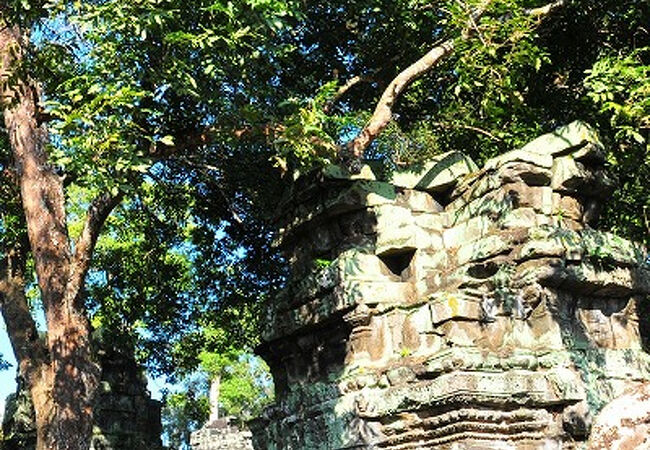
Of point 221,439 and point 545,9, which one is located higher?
point 545,9

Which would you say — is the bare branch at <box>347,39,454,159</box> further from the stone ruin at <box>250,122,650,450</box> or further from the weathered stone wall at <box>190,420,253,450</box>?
the weathered stone wall at <box>190,420,253,450</box>

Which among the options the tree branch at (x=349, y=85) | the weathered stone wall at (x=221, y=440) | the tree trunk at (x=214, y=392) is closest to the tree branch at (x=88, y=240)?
the tree branch at (x=349, y=85)

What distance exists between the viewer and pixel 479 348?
764 centimetres

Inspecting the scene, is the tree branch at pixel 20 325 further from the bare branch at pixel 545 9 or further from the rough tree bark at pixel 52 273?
the bare branch at pixel 545 9

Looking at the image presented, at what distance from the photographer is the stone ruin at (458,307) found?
24.4ft

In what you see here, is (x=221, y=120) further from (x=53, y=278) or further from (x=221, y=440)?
(x=221, y=440)

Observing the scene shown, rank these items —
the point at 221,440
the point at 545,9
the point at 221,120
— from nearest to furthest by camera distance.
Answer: the point at 221,120 → the point at 545,9 → the point at 221,440

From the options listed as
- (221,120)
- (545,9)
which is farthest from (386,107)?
(545,9)

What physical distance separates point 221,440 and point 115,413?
7.42m

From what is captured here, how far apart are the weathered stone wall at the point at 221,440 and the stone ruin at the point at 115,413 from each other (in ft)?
20.3

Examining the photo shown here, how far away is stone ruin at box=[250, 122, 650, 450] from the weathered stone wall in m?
11.6

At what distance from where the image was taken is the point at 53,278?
24.3 ft

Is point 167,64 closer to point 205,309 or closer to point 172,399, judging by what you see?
point 205,309

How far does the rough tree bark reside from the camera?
7000 millimetres
